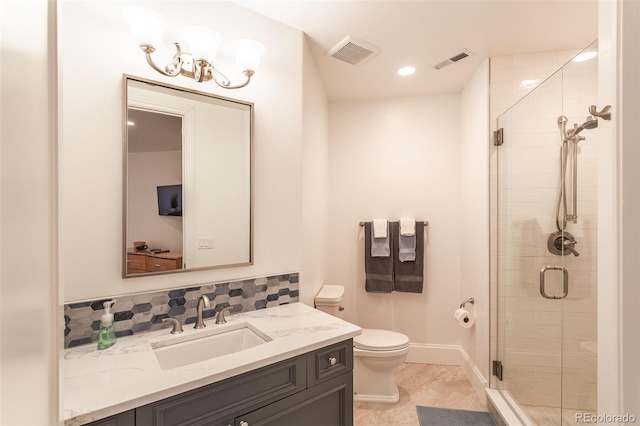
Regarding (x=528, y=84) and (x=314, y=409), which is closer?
(x=314, y=409)

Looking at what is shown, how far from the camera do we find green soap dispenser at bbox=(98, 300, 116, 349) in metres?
1.19

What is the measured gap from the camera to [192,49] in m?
1.35

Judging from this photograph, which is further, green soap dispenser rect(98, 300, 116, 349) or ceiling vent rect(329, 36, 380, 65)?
ceiling vent rect(329, 36, 380, 65)

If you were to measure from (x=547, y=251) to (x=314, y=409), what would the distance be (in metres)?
1.62

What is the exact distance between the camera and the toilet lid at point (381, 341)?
2123 mm

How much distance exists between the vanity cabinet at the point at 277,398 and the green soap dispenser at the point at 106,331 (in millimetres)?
434

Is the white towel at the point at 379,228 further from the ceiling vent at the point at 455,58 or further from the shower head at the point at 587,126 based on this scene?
the shower head at the point at 587,126

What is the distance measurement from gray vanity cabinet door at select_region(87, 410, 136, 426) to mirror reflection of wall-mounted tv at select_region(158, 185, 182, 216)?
2.66 ft

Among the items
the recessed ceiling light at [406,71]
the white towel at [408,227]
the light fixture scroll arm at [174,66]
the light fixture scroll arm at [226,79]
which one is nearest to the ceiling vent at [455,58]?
the recessed ceiling light at [406,71]

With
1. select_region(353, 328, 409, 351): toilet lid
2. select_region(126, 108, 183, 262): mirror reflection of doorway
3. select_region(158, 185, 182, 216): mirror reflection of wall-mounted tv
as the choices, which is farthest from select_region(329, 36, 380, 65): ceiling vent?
select_region(353, 328, 409, 351): toilet lid

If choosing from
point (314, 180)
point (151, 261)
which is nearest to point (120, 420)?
point (151, 261)

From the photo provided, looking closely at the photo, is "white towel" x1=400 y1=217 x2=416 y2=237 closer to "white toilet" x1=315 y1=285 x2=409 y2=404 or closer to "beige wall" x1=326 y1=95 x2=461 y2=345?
"beige wall" x1=326 y1=95 x2=461 y2=345

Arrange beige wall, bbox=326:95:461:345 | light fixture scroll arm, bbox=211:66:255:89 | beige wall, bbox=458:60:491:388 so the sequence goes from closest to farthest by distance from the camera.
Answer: light fixture scroll arm, bbox=211:66:255:89 < beige wall, bbox=458:60:491:388 < beige wall, bbox=326:95:461:345

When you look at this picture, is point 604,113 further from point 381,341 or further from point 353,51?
point 381,341
